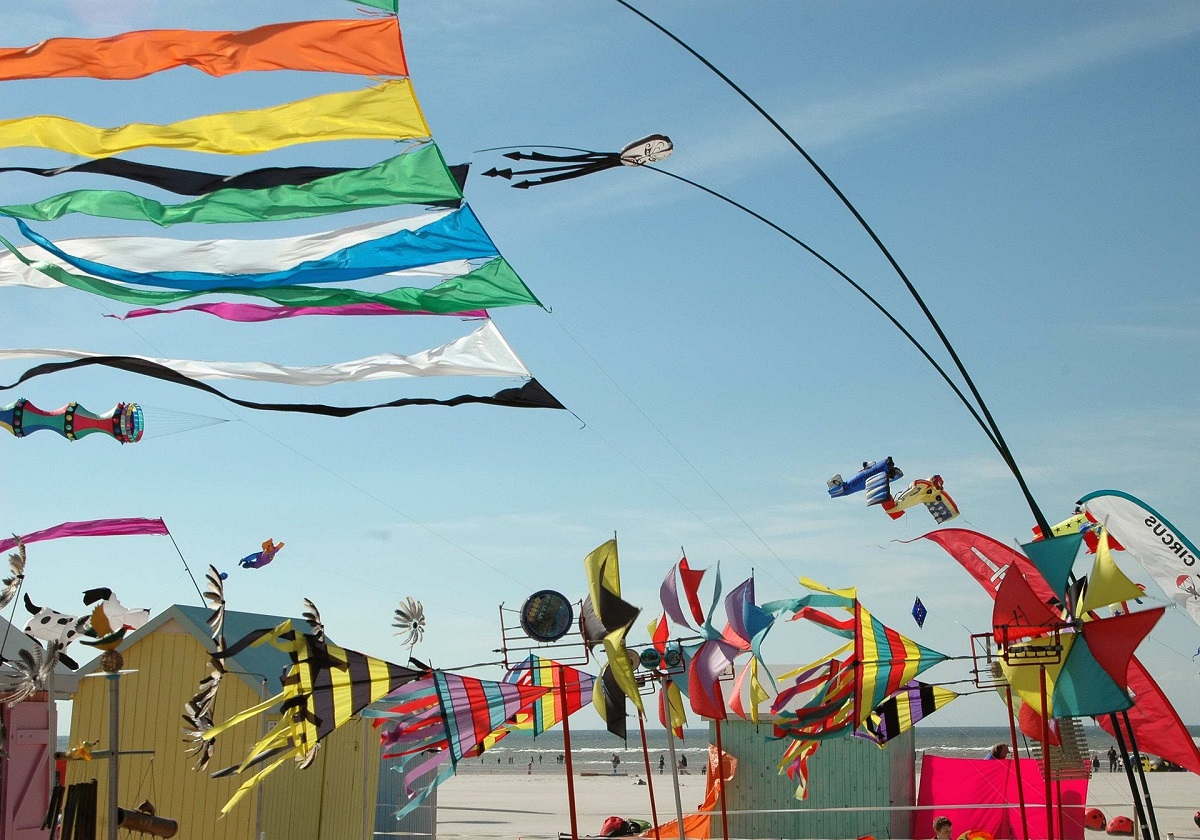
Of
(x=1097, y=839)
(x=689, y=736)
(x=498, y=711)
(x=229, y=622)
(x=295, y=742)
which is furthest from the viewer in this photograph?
(x=689, y=736)

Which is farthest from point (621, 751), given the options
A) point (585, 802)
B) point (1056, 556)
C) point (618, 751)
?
point (1056, 556)

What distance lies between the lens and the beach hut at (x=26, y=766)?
11.3 metres

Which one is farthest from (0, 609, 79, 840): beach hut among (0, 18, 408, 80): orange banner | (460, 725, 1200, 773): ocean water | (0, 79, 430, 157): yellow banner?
(460, 725, 1200, 773): ocean water

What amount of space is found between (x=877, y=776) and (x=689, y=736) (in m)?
124

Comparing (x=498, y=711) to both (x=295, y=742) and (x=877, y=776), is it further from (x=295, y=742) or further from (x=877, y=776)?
(x=877, y=776)

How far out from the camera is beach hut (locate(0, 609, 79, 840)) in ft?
36.9

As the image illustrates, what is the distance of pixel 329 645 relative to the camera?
8.65m

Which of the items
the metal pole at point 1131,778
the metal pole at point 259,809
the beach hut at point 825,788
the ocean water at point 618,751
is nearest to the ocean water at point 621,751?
the ocean water at point 618,751

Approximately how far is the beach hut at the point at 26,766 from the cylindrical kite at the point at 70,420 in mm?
2271

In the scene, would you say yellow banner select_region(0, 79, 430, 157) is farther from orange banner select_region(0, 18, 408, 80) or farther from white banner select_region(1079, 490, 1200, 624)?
white banner select_region(1079, 490, 1200, 624)

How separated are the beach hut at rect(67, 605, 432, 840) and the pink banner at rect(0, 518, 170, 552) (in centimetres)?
98

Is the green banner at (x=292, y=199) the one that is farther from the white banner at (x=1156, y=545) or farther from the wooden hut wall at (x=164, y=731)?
the white banner at (x=1156, y=545)

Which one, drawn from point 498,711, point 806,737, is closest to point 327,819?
point 498,711

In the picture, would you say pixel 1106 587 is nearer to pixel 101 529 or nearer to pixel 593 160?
pixel 593 160
